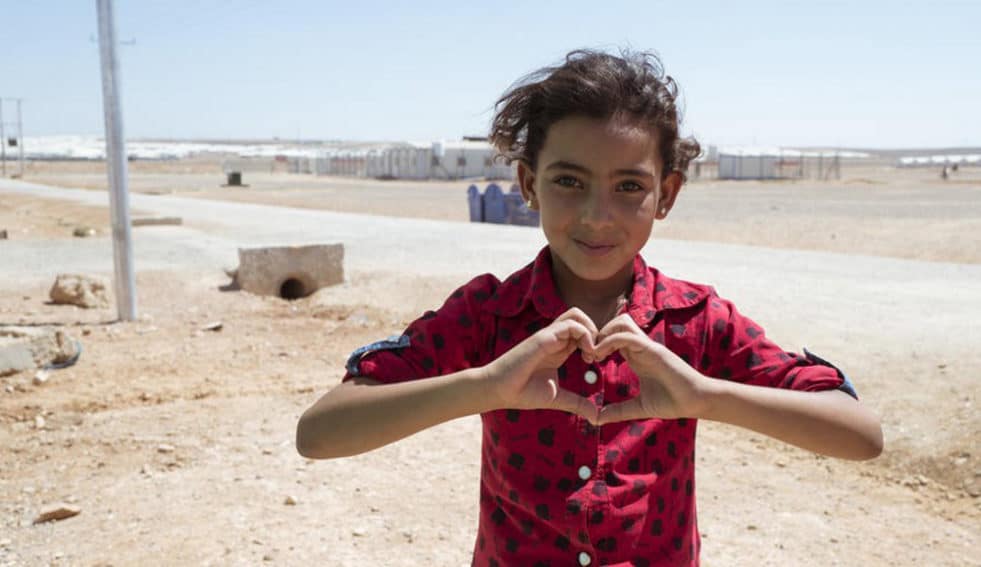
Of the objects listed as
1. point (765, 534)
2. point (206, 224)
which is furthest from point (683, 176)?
point (206, 224)

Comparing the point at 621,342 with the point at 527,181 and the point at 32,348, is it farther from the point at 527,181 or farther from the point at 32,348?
the point at 32,348

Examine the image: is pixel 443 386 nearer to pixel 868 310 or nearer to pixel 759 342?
pixel 759 342

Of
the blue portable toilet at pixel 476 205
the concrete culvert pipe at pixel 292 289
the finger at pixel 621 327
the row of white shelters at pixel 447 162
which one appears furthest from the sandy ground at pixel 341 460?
the row of white shelters at pixel 447 162

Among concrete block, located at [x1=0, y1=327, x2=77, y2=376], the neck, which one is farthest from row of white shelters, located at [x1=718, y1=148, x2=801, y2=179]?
the neck

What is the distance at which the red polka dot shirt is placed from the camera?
1.58 m

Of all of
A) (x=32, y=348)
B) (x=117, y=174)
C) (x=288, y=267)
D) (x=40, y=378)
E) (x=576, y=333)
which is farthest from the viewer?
(x=288, y=267)

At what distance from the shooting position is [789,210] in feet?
80.7

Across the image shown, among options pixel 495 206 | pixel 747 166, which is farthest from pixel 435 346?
pixel 747 166

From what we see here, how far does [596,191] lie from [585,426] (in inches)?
17.0

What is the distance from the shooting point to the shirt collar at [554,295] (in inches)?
65.9

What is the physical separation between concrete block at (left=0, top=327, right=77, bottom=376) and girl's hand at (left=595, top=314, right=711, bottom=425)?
5.42 metres

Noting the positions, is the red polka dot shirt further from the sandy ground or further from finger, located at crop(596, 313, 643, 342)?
the sandy ground

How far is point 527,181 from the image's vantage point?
1.82m

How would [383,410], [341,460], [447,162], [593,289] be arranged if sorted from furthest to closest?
[447,162] < [341,460] < [593,289] < [383,410]
